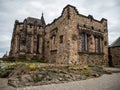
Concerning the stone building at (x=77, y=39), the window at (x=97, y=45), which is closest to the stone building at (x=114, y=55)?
the stone building at (x=77, y=39)

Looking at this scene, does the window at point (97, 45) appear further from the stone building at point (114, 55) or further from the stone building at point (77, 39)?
the stone building at point (114, 55)

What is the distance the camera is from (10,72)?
997cm

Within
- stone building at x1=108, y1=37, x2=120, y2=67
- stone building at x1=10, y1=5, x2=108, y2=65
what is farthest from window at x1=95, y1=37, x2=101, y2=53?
stone building at x1=108, y1=37, x2=120, y2=67

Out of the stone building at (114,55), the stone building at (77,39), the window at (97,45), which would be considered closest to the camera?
the stone building at (77,39)

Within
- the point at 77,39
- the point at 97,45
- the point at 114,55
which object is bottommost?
the point at 114,55

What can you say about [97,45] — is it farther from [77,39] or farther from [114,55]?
[77,39]

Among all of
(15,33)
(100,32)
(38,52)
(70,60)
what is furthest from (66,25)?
(15,33)

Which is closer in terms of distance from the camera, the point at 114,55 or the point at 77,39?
the point at 77,39

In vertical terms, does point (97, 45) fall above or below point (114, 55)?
above

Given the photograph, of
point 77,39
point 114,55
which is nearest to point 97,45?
point 114,55

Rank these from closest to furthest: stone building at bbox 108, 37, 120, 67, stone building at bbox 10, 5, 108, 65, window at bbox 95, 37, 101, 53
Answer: stone building at bbox 10, 5, 108, 65 → window at bbox 95, 37, 101, 53 → stone building at bbox 108, 37, 120, 67

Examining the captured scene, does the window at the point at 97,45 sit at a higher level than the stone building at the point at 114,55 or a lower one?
higher

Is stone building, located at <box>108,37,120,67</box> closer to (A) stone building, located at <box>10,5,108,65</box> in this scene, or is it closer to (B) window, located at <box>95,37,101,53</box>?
(A) stone building, located at <box>10,5,108,65</box>

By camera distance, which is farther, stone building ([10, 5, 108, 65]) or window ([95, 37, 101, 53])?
Result: window ([95, 37, 101, 53])
